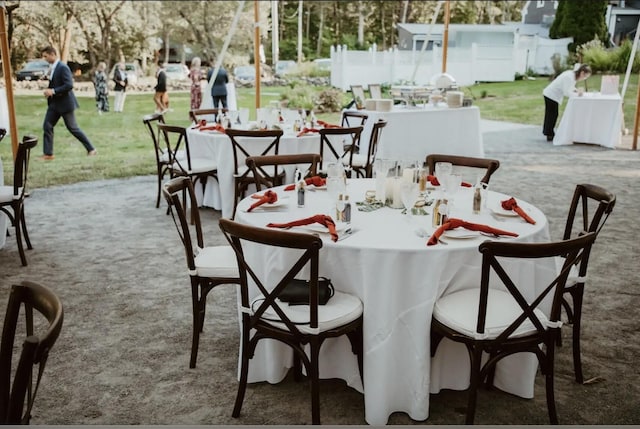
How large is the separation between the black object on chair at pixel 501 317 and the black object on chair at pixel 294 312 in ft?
1.23

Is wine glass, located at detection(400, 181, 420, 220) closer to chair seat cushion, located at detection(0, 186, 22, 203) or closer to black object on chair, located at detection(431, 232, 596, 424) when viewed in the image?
black object on chair, located at detection(431, 232, 596, 424)

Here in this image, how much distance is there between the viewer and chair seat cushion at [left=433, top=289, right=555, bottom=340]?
232cm

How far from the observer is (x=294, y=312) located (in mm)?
2443

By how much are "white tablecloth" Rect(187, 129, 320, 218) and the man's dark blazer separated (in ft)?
10.5

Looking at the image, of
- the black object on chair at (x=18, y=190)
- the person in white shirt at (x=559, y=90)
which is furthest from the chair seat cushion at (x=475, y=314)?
the person in white shirt at (x=559, y=90)

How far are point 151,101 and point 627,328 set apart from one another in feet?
54.0

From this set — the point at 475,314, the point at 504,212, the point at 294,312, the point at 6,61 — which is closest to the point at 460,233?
the point at 475,314

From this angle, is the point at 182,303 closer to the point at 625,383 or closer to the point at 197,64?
the point at 625,383

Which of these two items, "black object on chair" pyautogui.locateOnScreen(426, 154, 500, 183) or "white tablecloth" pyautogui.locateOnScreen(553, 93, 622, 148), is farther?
"white tablecloth" pyautogui.locateOnScreen(553, 93, 622, 148)

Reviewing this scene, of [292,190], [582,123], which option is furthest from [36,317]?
[582,123]

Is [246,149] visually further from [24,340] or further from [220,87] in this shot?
[220,87]

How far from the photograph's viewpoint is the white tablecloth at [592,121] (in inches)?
406

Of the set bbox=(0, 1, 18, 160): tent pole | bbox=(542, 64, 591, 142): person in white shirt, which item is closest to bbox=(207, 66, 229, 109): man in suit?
bbox=(0, 1, 18, 160): tent pole

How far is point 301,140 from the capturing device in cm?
579
